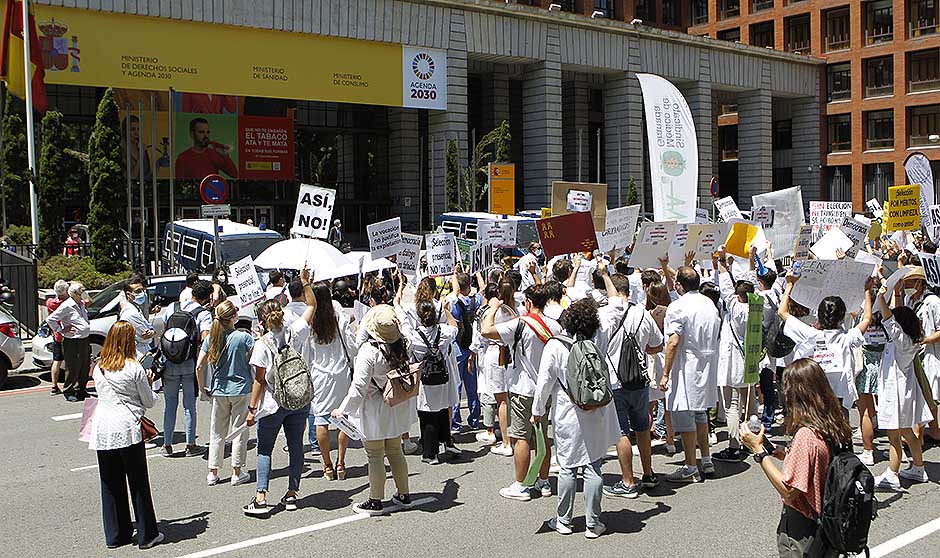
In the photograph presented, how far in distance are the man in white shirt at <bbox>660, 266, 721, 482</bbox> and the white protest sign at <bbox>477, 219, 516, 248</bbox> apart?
8.08 m

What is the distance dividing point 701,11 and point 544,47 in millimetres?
25514

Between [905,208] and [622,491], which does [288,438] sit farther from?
[905,208]

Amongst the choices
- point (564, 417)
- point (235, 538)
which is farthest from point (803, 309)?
point (235, 538)

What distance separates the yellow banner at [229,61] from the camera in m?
31.2

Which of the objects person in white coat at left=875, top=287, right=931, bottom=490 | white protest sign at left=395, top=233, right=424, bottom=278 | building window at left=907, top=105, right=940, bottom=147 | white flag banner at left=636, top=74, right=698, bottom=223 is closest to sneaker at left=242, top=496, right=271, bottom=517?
person in white coat at left=875, top=287, right=931, bottom=490

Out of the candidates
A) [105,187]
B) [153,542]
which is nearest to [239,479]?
[153,542]

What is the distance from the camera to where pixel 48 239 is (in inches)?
1065

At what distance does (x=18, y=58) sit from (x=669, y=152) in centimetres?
2072

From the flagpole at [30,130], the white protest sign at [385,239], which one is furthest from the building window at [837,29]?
the white protest sign at [385,239]

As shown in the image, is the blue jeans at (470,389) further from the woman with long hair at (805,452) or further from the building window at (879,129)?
the building window at (879,129)

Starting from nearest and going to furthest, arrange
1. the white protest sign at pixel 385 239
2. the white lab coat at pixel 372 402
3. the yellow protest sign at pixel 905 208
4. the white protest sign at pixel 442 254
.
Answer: the white lab coat at pixel 372 402, the white protest sign at pixel 385 239, the yellow protest sign at pixel 905 208, the white protest sign at pixel 442 254

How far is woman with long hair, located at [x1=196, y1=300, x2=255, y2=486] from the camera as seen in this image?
8.52 metres

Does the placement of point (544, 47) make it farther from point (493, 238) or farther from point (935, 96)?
point (493, 238)

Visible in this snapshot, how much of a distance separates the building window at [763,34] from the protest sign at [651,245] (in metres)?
53.2
